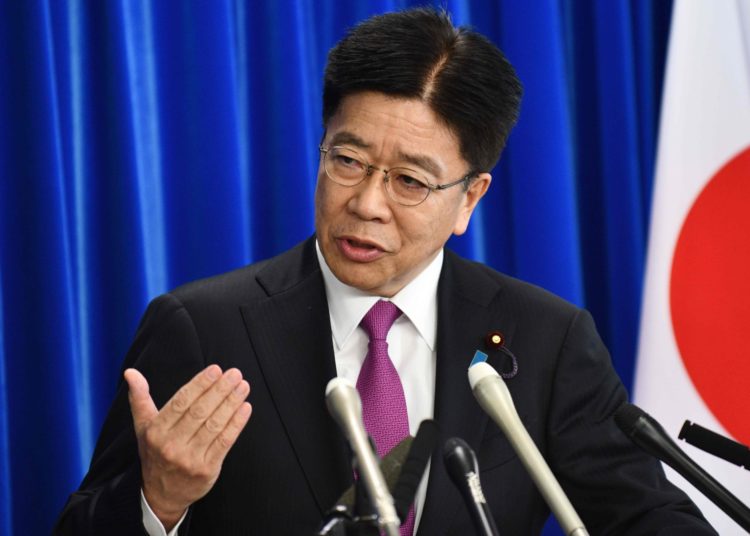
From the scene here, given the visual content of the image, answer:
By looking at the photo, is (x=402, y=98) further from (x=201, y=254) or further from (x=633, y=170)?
(x=633, y=170)

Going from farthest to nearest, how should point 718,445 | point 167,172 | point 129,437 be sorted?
point 167,172 → point 129,437 → point 718,445

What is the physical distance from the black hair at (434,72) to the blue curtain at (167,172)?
2.63 feet

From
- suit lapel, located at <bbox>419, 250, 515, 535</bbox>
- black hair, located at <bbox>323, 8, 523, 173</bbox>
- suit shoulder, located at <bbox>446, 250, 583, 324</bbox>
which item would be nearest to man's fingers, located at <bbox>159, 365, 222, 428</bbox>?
suit lapel, located at <bbox>419, 250, 515, 535</bbox>

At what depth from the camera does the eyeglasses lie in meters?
1.89

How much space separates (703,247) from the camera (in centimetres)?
280

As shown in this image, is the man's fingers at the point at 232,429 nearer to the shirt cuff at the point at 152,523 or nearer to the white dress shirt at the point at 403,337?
the shirt cuff at the point at 152,523

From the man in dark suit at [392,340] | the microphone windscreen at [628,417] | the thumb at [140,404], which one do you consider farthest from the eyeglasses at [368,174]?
the microphone windscreen at [628,417]

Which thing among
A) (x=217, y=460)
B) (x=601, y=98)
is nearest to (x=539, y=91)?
(x=601, y=98)

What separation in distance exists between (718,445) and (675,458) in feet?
0.23

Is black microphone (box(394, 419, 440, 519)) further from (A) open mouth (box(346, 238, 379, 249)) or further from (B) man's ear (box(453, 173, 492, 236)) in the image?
(B) man's ear (box(453, 173, 492, 236))

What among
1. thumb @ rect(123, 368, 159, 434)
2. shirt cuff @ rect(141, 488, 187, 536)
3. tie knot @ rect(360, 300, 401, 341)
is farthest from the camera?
tie knot @ rect(360, 300, 401, 341)

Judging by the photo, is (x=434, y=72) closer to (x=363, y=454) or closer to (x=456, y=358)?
(x=456, y=358)

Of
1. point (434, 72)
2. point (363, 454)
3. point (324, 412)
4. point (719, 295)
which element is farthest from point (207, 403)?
point (719, 295)

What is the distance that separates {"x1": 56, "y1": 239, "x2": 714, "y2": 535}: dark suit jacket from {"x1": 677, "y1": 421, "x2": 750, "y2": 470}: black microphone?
0.54m
